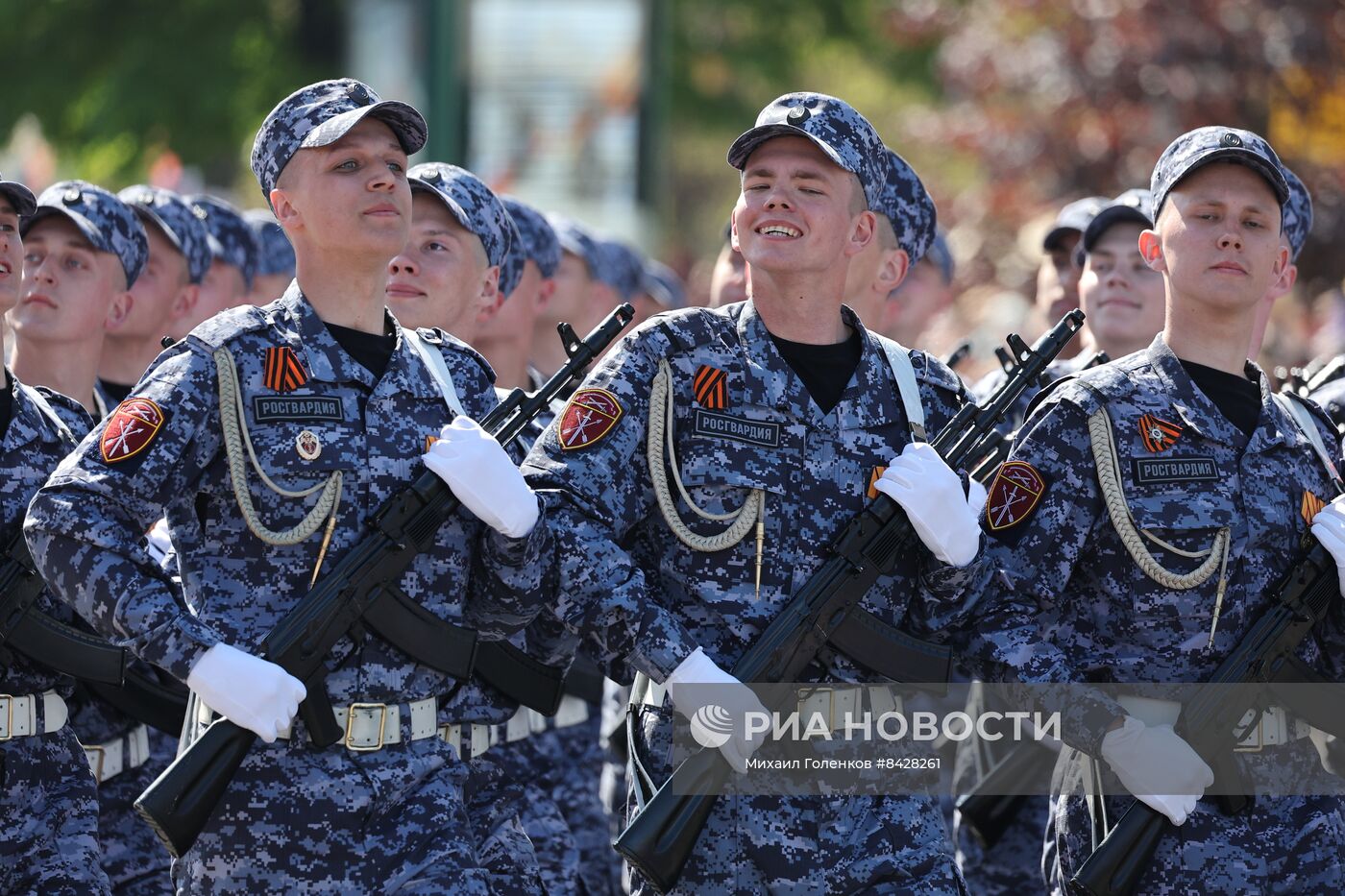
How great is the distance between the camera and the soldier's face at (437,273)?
266 inches

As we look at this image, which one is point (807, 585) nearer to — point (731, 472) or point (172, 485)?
point (731, 472)

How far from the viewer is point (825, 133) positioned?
5488 millimetres

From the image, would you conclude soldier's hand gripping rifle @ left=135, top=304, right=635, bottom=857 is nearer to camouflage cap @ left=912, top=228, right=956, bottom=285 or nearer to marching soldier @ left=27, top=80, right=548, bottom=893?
marching soldier @ left=27, top=80, right=548, bottom=893

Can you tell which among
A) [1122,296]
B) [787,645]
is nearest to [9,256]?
[787,645]

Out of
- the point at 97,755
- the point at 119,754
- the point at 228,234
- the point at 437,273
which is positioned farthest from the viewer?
the point at 228,234

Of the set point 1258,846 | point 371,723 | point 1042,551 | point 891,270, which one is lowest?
point 371,723

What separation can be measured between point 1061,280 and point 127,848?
4.42 m

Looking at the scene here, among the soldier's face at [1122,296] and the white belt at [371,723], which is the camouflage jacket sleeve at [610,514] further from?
the soldier's face at [1122,296]

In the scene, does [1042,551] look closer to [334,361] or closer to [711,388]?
[711,388]

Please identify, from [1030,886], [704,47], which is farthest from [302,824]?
[704,47]

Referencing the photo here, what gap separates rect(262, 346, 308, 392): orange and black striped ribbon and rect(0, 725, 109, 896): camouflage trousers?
138cm

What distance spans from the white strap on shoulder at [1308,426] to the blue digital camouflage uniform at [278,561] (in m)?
2.27

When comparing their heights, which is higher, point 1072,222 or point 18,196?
point 1072,222

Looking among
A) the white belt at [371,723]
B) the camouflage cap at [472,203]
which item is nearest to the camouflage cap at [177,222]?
the camouflage cap at [472,203]
